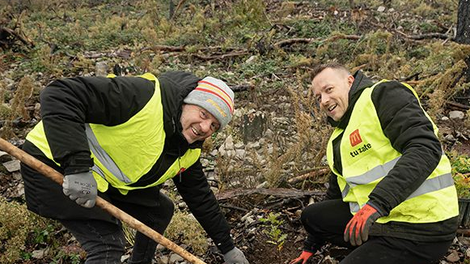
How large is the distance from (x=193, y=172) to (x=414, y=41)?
6749 mm

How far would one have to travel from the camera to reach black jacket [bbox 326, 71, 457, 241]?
192cm

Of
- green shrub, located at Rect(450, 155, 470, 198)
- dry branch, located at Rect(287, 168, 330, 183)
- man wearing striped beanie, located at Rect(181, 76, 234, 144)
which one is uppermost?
man wearing striped beanie, located at Rect(181, 76, 234, 144)

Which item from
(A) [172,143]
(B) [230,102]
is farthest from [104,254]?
(B) [230,102]

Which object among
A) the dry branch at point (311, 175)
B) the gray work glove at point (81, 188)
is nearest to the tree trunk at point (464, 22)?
the dry branch at point (311, 175)

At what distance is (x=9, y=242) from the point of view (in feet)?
9.93

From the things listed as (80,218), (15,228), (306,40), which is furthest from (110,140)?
(306,40)

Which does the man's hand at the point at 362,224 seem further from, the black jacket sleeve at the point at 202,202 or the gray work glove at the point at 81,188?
the gray work glove at the point at 81,188

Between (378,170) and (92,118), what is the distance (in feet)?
5.16

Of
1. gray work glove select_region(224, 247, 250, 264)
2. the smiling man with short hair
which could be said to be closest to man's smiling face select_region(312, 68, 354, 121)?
the smiling man with short hair

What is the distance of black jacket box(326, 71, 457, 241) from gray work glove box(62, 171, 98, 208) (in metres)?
1.36

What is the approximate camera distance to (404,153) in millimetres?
1982

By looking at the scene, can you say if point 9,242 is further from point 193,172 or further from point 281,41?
point 281,41

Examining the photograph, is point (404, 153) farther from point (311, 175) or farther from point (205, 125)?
point (311, 175)

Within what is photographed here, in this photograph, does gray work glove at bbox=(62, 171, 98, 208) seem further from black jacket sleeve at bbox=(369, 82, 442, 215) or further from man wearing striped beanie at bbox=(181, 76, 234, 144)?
black jacket sleeve at bbox=(369, 82, 442, 215)
